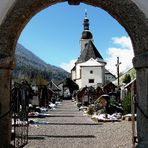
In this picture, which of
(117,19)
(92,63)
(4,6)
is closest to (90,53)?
(92,63)

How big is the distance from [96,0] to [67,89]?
8146cm

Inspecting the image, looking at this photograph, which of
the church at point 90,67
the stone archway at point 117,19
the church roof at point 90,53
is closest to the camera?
the stone archway at point 117,19

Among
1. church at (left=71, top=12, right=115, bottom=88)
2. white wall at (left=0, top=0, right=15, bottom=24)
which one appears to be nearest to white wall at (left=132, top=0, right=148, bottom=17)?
white wall at (left=0, top=0, right=15, bottom=24)

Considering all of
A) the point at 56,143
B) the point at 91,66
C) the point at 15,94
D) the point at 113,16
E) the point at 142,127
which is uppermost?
the point at 91,66

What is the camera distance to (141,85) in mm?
6602

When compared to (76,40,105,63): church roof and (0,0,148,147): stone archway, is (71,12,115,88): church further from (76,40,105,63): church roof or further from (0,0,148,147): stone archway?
(0,0,148,147): stone archway

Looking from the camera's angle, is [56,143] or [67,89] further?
[67,89]

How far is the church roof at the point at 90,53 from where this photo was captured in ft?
273

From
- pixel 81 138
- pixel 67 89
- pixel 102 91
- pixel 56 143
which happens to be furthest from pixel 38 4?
pixel 67 89

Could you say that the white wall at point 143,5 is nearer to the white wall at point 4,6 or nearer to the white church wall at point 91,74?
the white wall at point 4,6

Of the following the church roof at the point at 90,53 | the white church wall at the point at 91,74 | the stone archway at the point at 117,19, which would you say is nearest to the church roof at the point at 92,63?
the church roof at the point at 90,53

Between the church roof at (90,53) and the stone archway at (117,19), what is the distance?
76378 millimetres

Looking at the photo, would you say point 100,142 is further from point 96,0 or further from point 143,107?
point 96,0

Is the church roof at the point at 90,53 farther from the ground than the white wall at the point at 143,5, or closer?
farther from the ground
